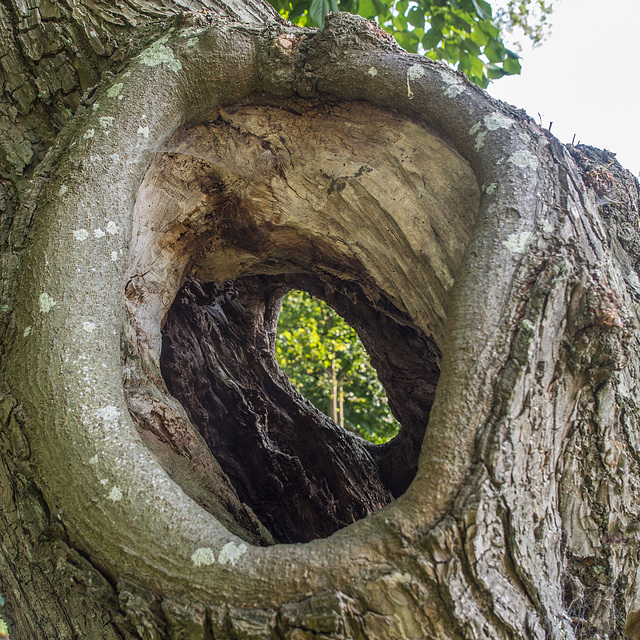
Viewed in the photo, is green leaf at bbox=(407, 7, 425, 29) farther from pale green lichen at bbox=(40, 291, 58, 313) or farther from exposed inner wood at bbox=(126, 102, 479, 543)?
pale green lichen at bbox=(40, 291, 58, 313)

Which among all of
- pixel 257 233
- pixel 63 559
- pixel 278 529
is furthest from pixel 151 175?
pixel 278 529

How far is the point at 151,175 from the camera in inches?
82.2

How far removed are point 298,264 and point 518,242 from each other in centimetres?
135

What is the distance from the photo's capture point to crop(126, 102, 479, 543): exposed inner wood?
2051mm

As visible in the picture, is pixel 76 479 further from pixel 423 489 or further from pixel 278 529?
pixel 278 529

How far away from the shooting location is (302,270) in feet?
9.23

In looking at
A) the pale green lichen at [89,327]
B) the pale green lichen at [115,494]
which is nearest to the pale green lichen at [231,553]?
the pale green lichen at [115,494]

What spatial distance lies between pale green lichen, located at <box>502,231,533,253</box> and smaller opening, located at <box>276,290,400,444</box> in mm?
6693

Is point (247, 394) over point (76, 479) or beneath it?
over

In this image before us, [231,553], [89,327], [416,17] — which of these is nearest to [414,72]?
[89,327]

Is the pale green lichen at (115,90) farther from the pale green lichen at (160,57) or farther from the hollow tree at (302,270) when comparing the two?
the pale green lichen at (160,57)

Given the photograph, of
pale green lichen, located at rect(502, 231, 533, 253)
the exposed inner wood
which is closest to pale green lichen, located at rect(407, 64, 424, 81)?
the exposed inner wood

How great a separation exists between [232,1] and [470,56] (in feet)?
7.55

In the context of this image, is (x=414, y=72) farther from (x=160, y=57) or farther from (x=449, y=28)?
(x=449, y=28)
